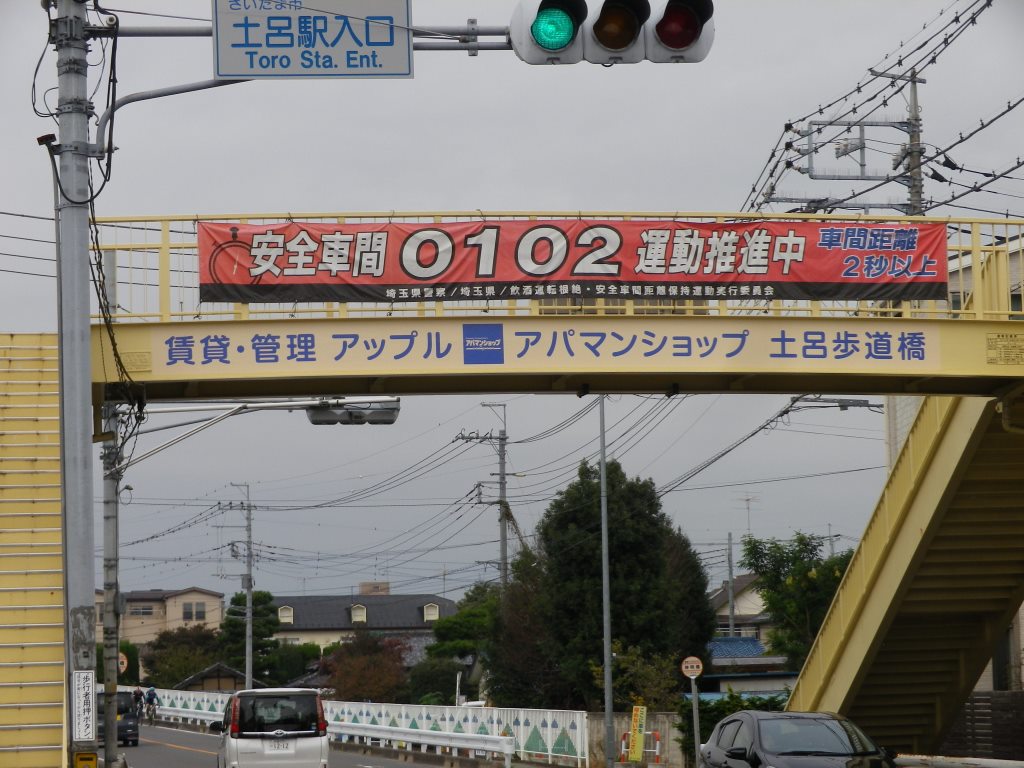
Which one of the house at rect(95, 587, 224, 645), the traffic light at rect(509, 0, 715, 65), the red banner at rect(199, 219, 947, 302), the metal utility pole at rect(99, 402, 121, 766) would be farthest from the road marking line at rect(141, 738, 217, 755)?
the house at rect(95, 587, 224, 645)

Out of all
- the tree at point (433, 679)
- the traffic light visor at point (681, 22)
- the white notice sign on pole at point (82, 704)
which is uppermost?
the traffic light visor at point (681, 22)

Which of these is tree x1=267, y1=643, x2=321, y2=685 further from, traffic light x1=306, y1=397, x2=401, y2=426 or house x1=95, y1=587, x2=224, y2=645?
traffic light x1=306, y1=397, x2=401, y2=426

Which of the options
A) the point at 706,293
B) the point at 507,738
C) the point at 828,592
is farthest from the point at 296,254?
the point at 828,592

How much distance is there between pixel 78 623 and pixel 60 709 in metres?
3.70

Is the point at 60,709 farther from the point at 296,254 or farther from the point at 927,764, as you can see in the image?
the point at 927,764

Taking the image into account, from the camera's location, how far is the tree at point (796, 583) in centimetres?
4641

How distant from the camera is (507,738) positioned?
2828 centimetres

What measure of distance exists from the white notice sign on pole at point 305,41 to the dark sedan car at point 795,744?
772cm

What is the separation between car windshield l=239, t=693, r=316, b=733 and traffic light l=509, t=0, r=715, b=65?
12597 mm

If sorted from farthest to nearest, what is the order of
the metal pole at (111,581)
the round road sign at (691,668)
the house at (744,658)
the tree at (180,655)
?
the tree at (180,655), the house at (744,658), the round road sign at (691,668), the metal pole at (111,581)

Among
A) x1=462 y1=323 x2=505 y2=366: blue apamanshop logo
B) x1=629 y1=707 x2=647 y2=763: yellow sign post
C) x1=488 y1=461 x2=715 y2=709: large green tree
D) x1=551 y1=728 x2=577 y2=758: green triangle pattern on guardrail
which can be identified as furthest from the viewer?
x1=488 y1=461 x2=715 y2=709: large green tree

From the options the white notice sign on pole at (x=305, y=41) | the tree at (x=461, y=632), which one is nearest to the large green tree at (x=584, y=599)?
the tree at (x=461, y=632)

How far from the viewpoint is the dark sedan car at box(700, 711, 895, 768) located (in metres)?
13.2

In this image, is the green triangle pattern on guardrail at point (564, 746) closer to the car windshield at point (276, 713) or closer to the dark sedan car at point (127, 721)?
the car windshield at point (276, 713)
